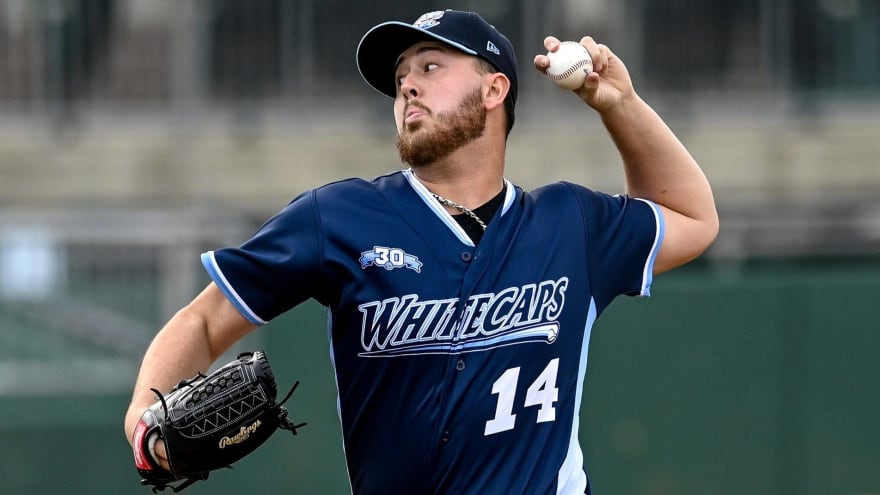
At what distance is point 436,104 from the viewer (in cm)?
341

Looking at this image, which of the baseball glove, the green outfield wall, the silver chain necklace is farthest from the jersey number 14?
the green outfield wall

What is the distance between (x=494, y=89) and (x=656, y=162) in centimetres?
52

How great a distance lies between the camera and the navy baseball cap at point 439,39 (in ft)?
11.3

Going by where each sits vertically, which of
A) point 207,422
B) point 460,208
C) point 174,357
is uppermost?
point 460,208

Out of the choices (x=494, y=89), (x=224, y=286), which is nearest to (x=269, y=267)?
(x=224, y=286)

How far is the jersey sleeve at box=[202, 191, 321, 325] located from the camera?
3244 millimetres

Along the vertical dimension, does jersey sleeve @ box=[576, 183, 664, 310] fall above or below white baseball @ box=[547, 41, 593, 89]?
below

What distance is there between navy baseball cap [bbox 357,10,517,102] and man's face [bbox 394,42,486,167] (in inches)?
1.7

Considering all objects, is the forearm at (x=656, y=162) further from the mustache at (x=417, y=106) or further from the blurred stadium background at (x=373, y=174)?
the blurred stadium background at (x=373, y=174)

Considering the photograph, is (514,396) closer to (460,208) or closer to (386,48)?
(460,208)

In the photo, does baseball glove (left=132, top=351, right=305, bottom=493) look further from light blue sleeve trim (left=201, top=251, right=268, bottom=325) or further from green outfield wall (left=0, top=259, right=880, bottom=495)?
green outfield wall (left=0, top=259, right=880, bottom=495)

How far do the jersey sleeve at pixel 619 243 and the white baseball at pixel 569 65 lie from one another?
0.30 meters

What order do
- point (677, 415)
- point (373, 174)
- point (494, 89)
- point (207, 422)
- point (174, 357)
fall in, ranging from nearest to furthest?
point (207, 422) → point (174, 357) → point (494, 89) → point (677, 415) → point (373, 174)

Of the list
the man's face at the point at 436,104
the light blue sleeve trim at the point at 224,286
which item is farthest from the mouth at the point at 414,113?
the light blue sleeve trim at the point at 224,286
